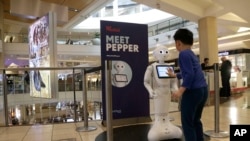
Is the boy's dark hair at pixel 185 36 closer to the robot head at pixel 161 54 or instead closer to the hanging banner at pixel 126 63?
the robot head at pixel 161 54

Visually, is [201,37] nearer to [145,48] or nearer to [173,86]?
[145,48]

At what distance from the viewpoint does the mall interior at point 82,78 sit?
362 centimetres

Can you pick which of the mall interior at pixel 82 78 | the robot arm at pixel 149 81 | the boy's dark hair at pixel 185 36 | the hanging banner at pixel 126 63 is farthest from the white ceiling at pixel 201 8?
the boy's dark hair at pixel 185 36

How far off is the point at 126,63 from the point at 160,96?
1.31m

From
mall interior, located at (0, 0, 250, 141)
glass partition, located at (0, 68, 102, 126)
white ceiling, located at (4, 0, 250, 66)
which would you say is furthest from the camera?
white ceiling, located at (4, 0, 250, 66)

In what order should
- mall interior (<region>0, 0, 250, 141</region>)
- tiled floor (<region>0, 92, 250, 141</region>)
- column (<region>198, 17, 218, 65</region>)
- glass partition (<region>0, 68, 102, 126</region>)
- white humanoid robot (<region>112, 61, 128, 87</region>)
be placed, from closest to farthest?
1. tiled floor (<region>0, 92, 250, 141</region>)
2. mall interior (<region>0, 0, 250, 141</region>)
3. white humanoid robot (<region>112, 61, 128, 87</region>)
4. glass partition (<region>0, 68, 102, 126</region>)
5. column (<region>198, 17, 218, 65</region>)

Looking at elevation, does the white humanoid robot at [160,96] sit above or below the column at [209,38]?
below

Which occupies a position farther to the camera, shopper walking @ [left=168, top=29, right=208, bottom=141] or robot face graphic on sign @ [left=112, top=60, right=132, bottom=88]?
robot face graphic on sign @ [left=112, top=60, right=132, bottom=88]

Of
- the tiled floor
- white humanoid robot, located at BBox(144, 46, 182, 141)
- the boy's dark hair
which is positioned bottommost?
the tiled floor

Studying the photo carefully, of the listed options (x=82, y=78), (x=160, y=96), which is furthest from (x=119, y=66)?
(x=160, y=96)

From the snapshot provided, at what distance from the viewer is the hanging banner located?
3881 millimetres

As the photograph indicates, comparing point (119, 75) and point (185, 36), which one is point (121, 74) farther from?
point (185, 36)

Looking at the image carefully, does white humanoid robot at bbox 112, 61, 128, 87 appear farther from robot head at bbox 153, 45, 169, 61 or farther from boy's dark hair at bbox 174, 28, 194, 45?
boy's dark hair at bbox 174, 28, 194, 45

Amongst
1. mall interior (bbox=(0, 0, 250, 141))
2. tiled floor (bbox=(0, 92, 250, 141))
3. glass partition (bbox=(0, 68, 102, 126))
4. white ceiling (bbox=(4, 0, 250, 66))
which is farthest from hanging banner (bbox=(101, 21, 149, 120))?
white ceiling (bbox=(4, 0, 250, 66))
